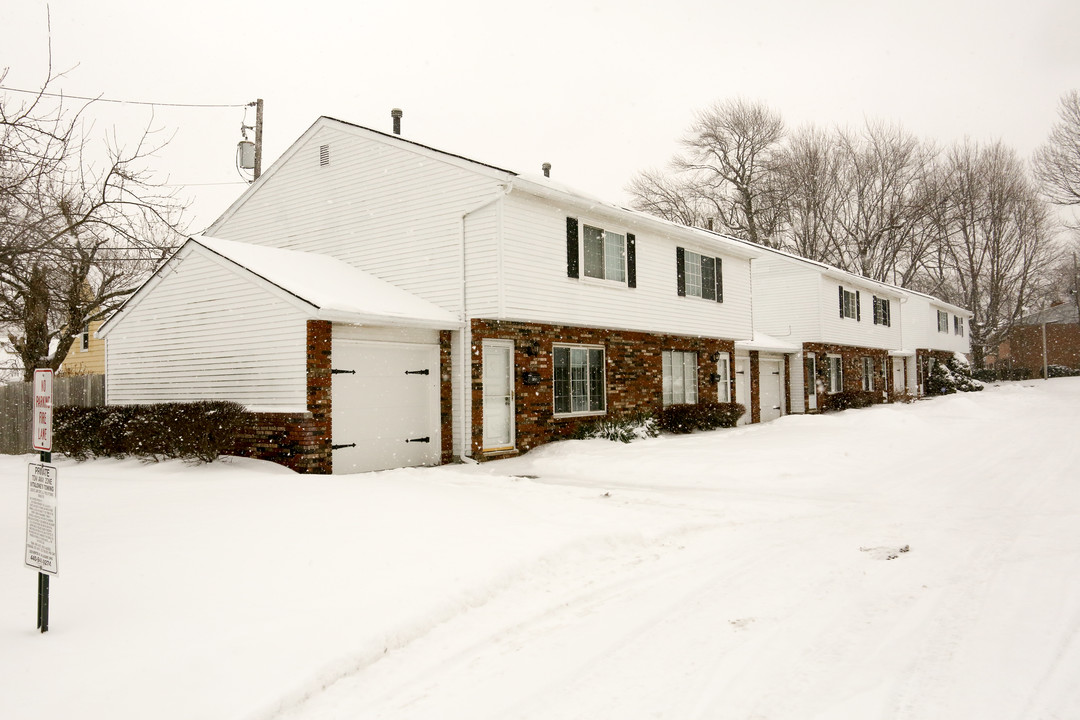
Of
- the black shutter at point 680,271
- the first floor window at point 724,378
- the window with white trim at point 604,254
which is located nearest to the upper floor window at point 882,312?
the first floor window at point 724,378

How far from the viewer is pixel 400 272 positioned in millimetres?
14906

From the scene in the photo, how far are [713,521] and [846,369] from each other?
24274 mm

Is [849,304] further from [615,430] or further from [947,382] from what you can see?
[615,430]

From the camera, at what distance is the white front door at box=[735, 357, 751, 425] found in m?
23.0

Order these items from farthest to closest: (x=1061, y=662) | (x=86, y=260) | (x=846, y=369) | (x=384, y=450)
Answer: (x=846, y=369) < (x=384, y=450) < (x=86, y=260) < (x=1061, y=662)

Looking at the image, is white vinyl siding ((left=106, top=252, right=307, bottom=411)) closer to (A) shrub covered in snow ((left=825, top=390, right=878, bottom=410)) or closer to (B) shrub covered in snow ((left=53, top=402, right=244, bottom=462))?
(B) shrub covered in snow ((left=53, top=402, right=244, bottom=462))

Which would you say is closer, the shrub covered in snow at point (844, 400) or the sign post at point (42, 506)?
the sign post at point (42, 506)

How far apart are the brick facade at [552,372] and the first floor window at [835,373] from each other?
473 inches

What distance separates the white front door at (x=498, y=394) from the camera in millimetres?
14062

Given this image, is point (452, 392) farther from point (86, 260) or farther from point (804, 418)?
point (804, 418)

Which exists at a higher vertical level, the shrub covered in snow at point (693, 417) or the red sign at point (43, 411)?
the red sign at point (43, 411)

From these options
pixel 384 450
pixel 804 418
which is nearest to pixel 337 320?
pixel 384 450

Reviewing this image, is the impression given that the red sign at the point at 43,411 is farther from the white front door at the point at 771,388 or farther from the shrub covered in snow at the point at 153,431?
the white front door at the point at 771,388

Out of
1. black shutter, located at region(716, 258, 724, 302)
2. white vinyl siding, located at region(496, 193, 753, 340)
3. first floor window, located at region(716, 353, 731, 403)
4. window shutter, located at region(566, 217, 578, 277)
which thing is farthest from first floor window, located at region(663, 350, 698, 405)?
window shutter, located at region(566, 217, 578, 277)
